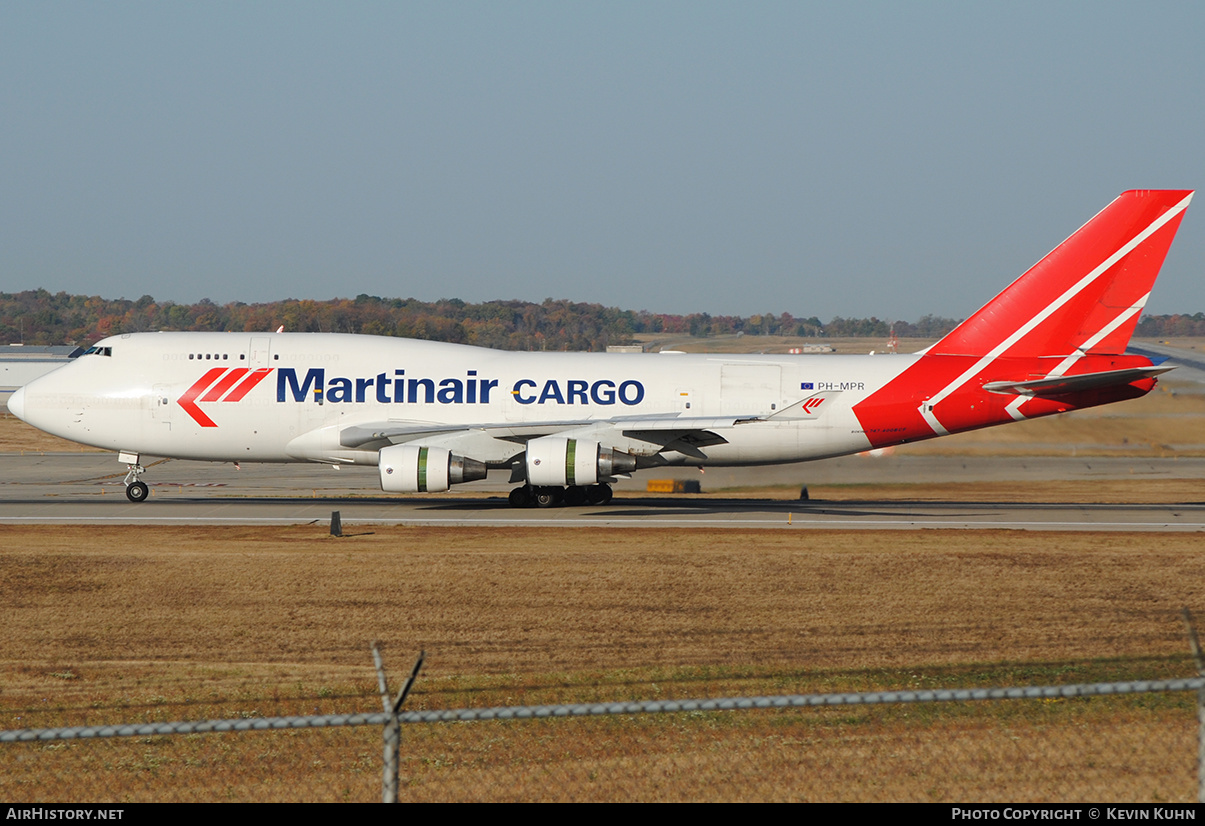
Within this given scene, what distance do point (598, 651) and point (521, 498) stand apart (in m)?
17.1

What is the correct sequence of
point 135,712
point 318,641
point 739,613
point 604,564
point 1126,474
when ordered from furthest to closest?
1. point 1126,474
2. point 604,564
3. point 739,613
4. point 318,641
5. point 135,712

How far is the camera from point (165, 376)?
109 ft

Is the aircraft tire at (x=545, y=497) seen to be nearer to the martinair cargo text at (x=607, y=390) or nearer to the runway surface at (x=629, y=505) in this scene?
the martinair cargo text at (x=607, y=390)

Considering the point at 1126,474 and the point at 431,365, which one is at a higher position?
the point at 431,365

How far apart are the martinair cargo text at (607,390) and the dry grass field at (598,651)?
5.53m

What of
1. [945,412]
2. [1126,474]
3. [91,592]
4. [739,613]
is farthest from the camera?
[1126,474]

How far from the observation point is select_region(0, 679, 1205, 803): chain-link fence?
9.98 meters

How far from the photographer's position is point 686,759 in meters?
11.0

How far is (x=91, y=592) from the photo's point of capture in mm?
20078

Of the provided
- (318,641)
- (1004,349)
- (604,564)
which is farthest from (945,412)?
(318,641)

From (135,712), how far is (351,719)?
25.4 feet

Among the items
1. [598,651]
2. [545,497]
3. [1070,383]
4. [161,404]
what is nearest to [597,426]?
[545,497]

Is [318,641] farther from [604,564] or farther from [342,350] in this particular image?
[342,350]

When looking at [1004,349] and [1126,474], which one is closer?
[1004,349]
